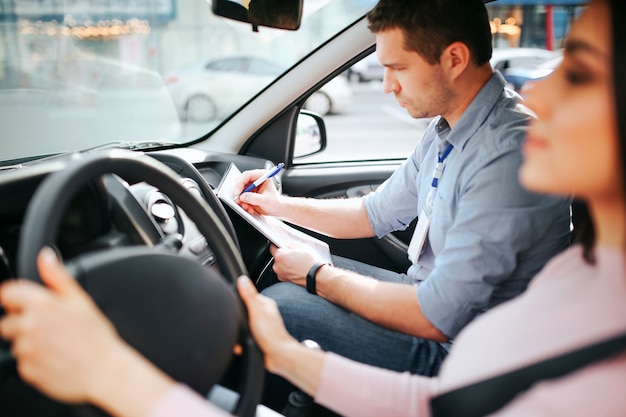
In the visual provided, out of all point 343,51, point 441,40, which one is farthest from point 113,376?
point 343,51

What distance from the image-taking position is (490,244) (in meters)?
1.46

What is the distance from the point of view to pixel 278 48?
15.0m

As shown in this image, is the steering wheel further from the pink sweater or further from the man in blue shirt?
the man in blue shirt

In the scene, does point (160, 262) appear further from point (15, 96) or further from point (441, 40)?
point (15, 96)

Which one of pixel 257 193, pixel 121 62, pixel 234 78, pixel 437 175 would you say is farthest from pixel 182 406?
pixel 121 62

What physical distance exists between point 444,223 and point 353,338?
0.41m

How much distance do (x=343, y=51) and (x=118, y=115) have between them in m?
7.48

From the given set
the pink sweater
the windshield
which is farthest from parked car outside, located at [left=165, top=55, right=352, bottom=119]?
the pink sweater

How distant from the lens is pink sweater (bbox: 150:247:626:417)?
2.77ft

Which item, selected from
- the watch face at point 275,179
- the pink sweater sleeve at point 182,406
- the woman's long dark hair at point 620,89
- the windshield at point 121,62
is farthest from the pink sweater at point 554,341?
the windshield at point 121,62

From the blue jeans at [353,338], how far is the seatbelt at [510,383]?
568 mm

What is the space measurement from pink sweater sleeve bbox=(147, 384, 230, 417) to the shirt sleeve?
0.76m

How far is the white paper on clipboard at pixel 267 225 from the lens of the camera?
6.25 feet

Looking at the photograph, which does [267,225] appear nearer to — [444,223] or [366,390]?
[444,223]
